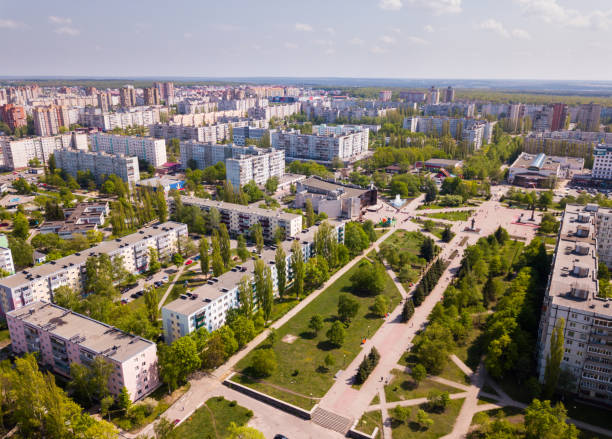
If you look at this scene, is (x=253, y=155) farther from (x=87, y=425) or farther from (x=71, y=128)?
(x=71, y=128)

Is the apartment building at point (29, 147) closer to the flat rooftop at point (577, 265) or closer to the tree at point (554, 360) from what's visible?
the flat rooftop at point (577, 265)

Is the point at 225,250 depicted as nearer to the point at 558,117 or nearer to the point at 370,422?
the point at 370,422

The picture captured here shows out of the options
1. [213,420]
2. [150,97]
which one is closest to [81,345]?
[213,420]

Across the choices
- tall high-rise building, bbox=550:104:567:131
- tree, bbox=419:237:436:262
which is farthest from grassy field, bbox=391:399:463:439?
tall high-rise building, bbox=550:104:567:131

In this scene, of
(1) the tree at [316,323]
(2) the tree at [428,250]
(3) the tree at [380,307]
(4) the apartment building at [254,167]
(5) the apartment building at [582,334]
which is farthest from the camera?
(4) the apartment building at [254,167]

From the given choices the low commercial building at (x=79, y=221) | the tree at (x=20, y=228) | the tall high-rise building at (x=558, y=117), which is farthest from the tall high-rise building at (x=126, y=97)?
the tall high-rise building at (x=558, y=117)

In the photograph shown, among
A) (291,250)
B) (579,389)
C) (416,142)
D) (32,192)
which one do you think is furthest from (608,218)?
(32,192)
